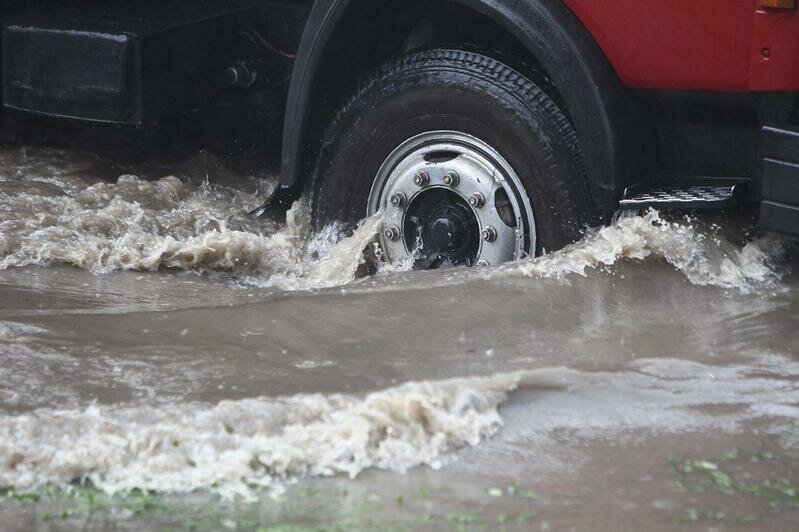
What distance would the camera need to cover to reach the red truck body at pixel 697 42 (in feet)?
11.4

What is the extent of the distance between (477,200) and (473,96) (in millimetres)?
376

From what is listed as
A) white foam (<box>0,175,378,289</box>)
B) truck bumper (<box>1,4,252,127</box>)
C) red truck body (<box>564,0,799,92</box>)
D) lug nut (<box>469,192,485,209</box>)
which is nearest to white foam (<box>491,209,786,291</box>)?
lug nut (<box>469,192,485,209</box>)

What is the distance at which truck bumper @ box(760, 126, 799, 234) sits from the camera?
11.5 ft

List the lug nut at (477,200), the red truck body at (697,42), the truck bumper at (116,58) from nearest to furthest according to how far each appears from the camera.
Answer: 1. the red truck body at (697,42)
2. the lug nut at (477,200)
3. the truck bumper at (116,58)

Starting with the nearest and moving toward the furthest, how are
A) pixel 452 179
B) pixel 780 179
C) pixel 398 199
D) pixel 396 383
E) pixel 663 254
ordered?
pixel 396 383
pixel 780 179
pixel 663 254
pixel 452 179
pixel 398 199

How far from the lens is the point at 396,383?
3.27 m

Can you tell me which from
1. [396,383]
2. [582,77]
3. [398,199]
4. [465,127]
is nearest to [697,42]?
[582,77]

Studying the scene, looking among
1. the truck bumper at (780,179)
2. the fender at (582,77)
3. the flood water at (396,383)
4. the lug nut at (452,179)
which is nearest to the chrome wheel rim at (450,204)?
the lug nut at (452,179)

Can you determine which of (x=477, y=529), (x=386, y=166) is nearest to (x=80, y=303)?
(x=386, y=166)

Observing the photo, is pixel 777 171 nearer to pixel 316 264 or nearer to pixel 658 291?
pixel 658 291

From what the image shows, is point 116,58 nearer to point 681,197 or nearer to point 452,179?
point 452,179

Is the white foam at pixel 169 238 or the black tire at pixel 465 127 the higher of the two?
the black tire at pixel 465 127

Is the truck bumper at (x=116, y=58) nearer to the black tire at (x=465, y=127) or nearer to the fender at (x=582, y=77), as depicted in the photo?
the black tire at (x=465, y=127)

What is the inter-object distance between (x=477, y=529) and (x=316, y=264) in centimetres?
209
